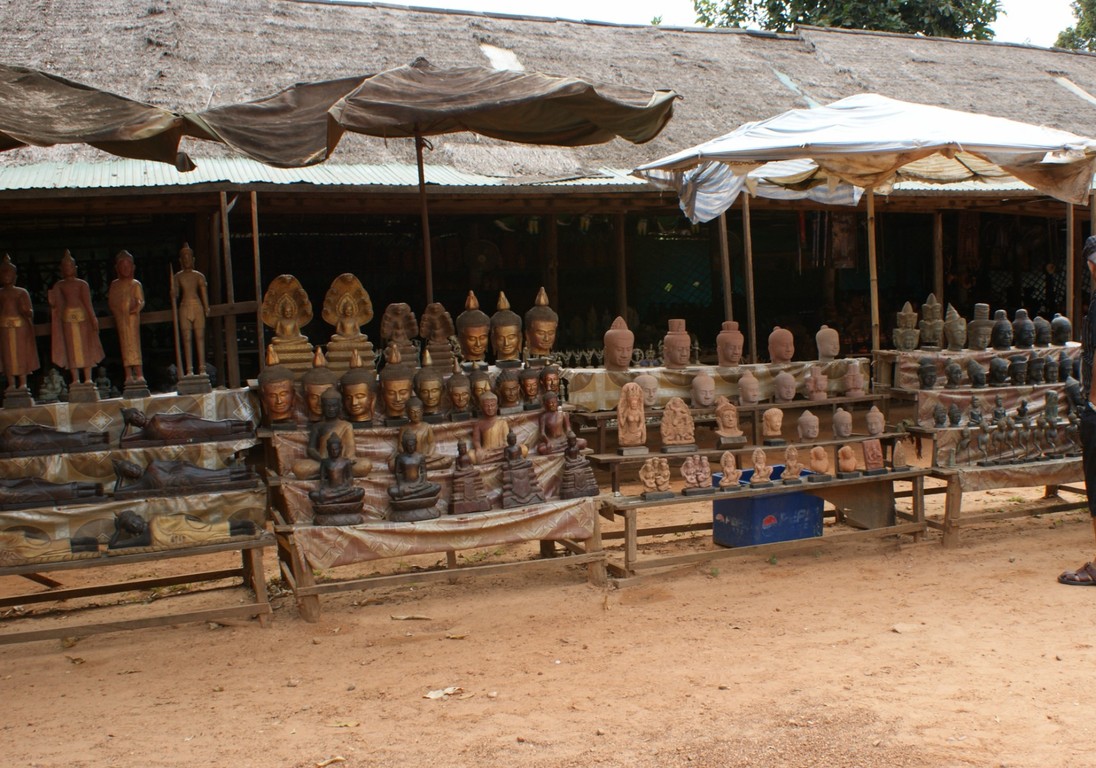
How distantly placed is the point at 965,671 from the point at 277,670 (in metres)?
3.23

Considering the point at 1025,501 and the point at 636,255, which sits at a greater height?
the point at 636,255

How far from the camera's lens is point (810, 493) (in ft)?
23.2

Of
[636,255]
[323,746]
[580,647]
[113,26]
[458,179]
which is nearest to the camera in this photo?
[323,746]

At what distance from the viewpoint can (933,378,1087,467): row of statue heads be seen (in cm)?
736

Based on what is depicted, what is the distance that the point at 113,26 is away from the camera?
11070 mm

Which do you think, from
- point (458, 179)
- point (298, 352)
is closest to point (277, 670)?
point (298, 352)

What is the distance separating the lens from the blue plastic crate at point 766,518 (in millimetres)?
6898

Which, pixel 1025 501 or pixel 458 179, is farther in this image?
pixel 458 179

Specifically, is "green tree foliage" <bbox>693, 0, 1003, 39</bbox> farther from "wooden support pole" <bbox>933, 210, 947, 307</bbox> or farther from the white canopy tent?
the white canopy tent

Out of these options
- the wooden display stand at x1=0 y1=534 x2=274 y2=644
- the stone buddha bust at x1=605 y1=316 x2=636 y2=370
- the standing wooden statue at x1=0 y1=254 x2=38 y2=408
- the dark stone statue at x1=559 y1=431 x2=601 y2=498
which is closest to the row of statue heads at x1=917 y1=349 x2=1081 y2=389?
the stone buddha bust at x1=605 y1=316 x2=636 y2=370

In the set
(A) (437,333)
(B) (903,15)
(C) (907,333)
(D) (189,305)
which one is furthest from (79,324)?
(B) (903,15)

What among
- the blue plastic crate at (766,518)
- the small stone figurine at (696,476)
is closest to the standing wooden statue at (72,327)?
the small stone figurine at (696,476)

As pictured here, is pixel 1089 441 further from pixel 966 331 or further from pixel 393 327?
pixel 393 327

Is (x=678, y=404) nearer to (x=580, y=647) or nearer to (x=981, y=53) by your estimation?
(x=580, y=647)
